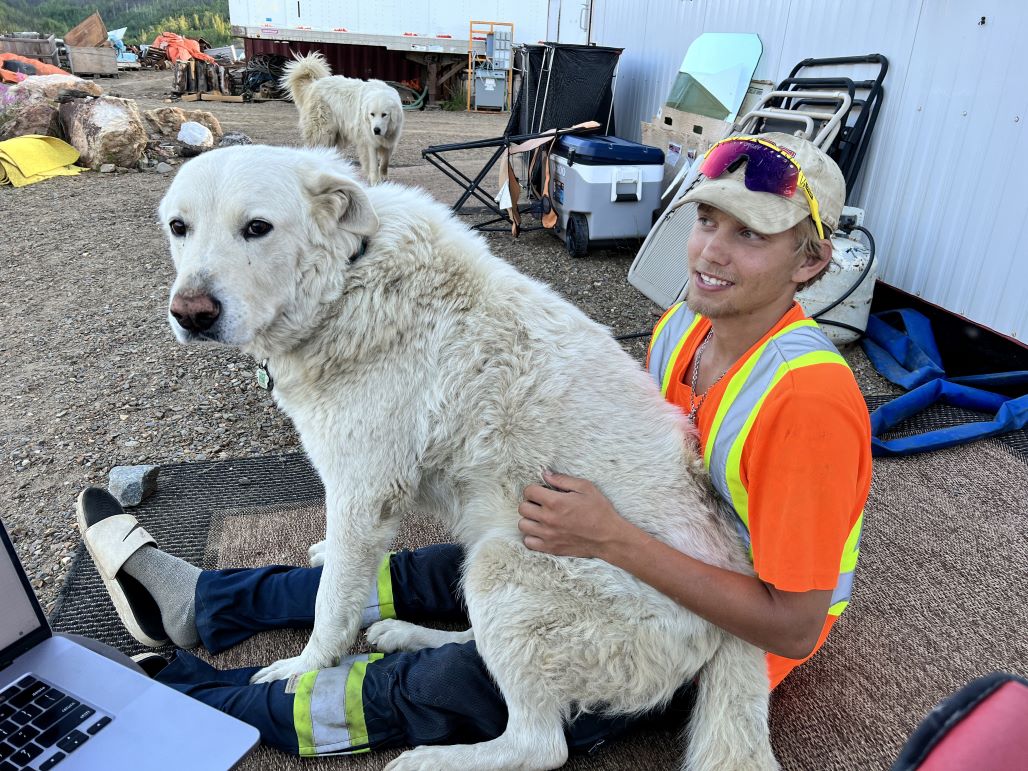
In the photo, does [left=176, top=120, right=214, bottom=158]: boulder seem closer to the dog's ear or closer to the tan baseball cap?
the dog's ear

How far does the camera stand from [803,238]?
1.56 meters

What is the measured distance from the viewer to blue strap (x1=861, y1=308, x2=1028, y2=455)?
3.53 metres

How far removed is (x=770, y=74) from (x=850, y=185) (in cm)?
159

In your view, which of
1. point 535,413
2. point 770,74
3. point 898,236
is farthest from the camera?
point 770,74

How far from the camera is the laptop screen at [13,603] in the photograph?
1.44m

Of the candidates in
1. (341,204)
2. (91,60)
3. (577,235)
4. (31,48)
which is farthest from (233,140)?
(31,48)

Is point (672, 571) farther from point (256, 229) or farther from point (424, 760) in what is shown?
point (256, 229)

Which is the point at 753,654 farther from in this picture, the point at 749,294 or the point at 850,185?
the point at 850,185

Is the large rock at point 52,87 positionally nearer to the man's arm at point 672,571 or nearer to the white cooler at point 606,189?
the white cooler at point 606,189

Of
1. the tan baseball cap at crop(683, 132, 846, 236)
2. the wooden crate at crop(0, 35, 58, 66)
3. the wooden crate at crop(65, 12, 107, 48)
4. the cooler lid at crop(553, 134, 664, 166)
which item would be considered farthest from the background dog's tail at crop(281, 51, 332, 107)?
the wooden crate at crop(65, 12, 107, 48)

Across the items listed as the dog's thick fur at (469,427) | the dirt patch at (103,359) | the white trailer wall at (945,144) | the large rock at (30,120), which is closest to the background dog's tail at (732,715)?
the dog's thick fur at (469,427)

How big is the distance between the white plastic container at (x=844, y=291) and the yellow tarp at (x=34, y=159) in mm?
10159

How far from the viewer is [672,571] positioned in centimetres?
151

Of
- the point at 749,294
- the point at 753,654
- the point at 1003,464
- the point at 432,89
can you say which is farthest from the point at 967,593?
the point at 432,89
